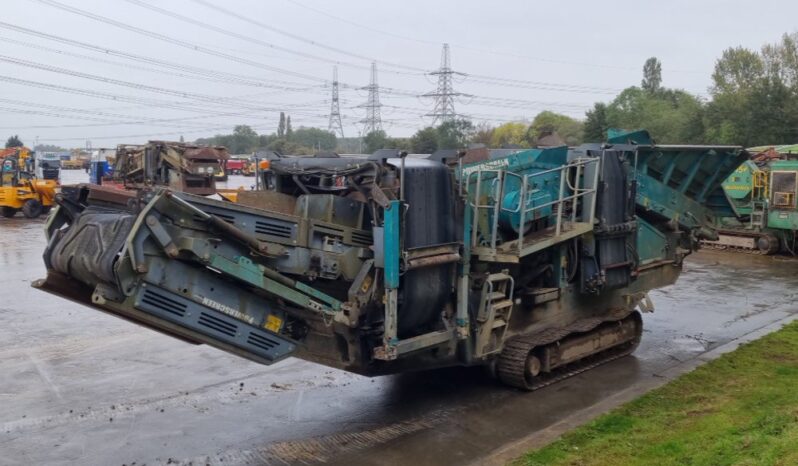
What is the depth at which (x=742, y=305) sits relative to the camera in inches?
512

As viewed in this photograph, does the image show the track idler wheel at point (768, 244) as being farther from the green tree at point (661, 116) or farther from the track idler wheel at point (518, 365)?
the green tree at point (661, 116)

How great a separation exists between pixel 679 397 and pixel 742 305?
19.6ft

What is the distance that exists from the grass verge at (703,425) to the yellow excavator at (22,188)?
25.0m

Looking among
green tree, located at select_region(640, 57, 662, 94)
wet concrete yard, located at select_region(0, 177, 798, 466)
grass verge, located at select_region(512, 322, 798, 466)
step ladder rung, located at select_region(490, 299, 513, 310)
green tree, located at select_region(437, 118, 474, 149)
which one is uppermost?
green tree, located at select_region(640, 57, 662, 94)

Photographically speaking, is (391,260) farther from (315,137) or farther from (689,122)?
(315,137)

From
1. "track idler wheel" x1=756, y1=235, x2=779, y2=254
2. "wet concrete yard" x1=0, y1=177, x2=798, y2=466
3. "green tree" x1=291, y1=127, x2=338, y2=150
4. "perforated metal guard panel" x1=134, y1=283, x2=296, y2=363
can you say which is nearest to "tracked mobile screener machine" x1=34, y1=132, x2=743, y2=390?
"perforated metal guard panel" x1=134, y1=283, x2=296, y2=363

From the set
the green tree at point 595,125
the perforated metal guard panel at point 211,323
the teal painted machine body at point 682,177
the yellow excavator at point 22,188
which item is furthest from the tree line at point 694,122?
the perforated metal guard panel at point 211,323

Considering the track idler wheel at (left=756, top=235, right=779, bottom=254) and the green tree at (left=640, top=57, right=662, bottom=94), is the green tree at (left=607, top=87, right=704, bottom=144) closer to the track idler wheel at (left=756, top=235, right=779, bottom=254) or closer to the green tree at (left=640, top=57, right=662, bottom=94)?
the green tree at (left=640, top=57, right=662, bottom=94)

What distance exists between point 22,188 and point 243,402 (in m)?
23.6

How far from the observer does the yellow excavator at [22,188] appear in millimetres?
27703

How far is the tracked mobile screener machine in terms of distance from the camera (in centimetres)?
579

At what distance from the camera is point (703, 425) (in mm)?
6762

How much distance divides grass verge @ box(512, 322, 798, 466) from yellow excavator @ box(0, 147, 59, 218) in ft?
82.0

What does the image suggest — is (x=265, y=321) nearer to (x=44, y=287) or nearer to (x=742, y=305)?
(x=44, y=287)
